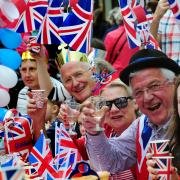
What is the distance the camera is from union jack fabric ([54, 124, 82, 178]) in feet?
12.6

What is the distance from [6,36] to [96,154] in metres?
0.96

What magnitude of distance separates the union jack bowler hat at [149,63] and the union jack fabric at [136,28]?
412 mm

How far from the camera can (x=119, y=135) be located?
462cm

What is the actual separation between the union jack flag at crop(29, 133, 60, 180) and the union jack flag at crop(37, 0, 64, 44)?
100 cm

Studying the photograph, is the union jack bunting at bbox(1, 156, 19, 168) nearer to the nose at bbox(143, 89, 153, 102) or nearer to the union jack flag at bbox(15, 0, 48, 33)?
the nose at bbox(143, 89, 153, 102)

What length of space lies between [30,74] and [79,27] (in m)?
1.27

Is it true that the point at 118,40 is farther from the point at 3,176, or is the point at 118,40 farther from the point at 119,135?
Result: the point at 3,176

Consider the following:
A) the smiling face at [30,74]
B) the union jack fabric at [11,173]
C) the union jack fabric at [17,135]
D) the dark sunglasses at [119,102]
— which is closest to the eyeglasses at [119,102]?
the dark sunglasses at [119,102]

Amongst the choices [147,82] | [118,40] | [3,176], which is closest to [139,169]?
[147,82]

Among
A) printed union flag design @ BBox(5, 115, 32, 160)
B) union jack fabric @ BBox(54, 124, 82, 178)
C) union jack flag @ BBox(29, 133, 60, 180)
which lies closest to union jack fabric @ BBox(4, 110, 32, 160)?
printed union flag design @ BBox(5, 115, 32, 160)

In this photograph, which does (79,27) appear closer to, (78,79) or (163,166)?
(78,79)

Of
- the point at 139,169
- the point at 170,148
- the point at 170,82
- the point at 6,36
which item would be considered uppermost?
the point at 6,36

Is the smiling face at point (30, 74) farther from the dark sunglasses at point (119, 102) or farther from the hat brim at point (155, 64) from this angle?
the hat brim at point (155, 64)

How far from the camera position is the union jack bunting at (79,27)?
15.9 ft
